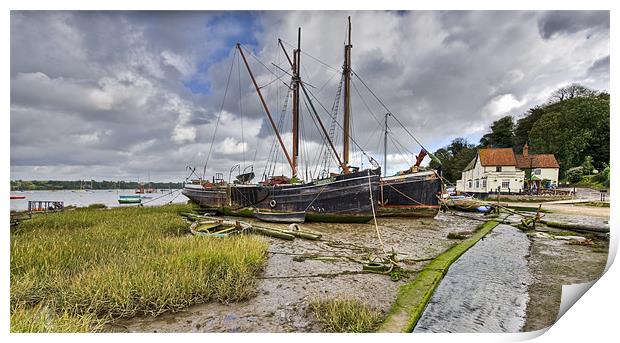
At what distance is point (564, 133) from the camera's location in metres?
14.1

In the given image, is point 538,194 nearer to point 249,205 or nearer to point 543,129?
point 543,129

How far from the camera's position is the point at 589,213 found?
1101 centimetres

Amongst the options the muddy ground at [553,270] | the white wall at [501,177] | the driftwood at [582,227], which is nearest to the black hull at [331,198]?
the muddy ground at [553,270]

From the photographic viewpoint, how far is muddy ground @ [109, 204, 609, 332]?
285 centimetres

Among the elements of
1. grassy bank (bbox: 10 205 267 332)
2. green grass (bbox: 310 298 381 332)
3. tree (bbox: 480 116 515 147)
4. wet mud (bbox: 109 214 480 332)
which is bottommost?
wet mud (bbox: 109 214 480 332)

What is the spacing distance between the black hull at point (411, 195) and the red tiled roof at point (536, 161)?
13.8m

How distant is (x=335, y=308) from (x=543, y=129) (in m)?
25.5

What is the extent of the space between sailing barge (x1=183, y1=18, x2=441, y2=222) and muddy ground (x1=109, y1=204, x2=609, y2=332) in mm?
2964

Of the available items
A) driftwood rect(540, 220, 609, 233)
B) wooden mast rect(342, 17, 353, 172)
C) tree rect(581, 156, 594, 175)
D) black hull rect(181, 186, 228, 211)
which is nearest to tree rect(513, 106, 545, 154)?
tree rect(581, 156, 594, 175)

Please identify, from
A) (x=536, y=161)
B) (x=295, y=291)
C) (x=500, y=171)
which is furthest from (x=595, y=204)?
(x=536, y=161)

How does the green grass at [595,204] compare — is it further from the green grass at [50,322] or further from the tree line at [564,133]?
the green grass at [50,322]

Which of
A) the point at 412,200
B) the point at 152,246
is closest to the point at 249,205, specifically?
the point at 152,246

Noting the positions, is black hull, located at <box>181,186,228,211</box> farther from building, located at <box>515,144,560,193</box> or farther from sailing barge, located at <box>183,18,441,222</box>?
building, located at <box>515,144,560,193</box>
